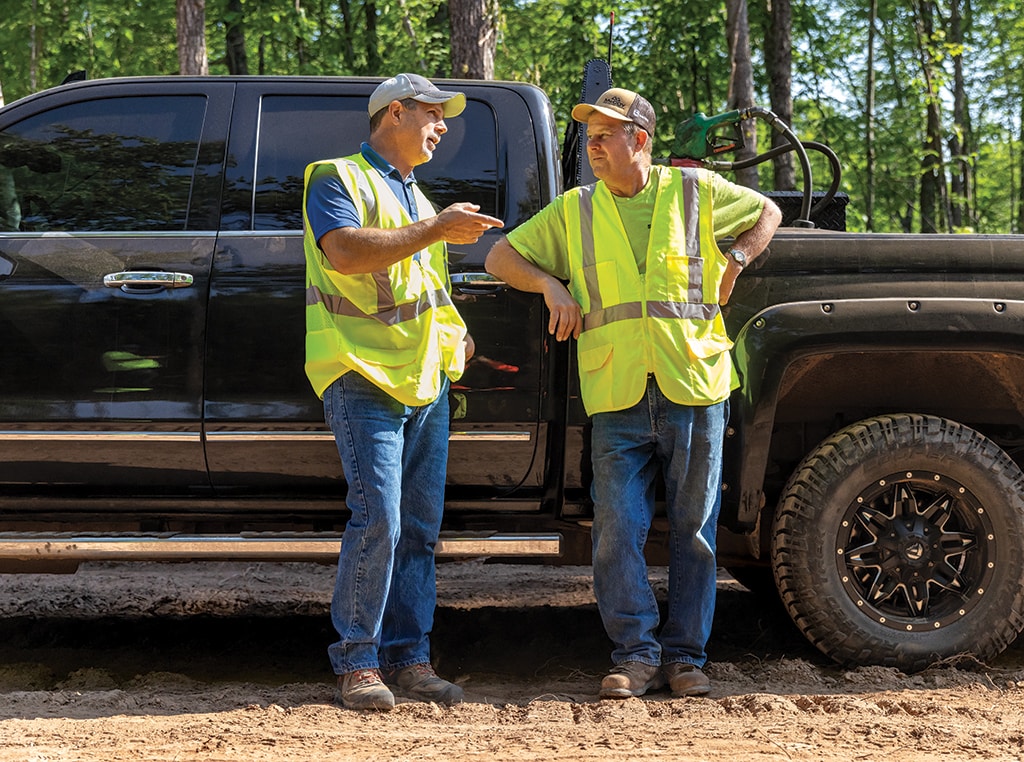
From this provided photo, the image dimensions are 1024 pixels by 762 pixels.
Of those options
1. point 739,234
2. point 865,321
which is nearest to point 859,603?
point 865,321

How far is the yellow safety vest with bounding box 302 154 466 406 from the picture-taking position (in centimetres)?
330

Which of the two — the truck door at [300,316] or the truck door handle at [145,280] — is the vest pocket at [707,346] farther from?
the truck door handle at [145,280]

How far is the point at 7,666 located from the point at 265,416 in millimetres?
1412

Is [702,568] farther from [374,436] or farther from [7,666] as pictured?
[7,666]

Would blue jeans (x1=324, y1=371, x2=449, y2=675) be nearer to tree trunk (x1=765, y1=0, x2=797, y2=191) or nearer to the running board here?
the running board

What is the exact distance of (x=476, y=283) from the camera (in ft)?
12.0

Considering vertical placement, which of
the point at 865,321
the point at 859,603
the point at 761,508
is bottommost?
the point at 859,603

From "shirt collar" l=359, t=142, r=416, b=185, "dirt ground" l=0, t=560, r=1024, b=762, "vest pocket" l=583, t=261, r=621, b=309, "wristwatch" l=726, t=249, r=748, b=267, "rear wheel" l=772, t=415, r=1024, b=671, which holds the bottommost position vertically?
"dirt ground" l=0, t=560, r=1024, b=762

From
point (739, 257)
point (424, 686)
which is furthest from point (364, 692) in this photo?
point (739, 257)

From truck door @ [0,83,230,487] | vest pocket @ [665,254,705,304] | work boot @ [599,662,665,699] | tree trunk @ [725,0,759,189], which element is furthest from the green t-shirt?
tree trunk @ [725,0,759,189]

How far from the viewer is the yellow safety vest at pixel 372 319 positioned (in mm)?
3297

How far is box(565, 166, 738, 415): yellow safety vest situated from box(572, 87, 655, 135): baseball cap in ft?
0.67

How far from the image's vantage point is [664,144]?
1375cm

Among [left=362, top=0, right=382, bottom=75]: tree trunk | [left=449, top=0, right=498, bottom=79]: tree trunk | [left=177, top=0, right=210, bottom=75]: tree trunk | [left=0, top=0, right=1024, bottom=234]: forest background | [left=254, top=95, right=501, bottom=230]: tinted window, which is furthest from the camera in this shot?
[left=362, top=0, right=382, bottom=75]: tree trunk
